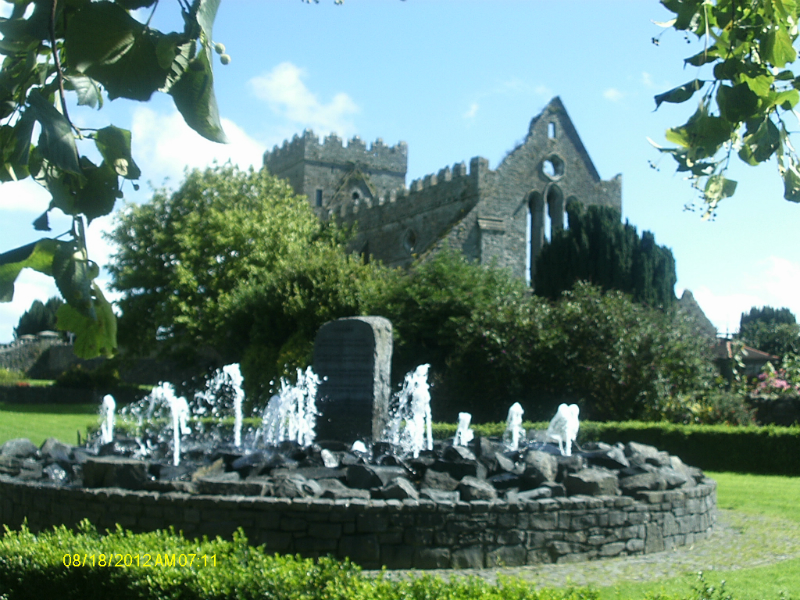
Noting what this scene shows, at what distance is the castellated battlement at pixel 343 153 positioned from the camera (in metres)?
49.8

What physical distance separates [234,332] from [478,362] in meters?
9.30

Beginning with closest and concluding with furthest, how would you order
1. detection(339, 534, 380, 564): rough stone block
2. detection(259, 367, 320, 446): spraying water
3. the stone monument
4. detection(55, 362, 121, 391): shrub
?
detection(339, 534, 380, 564): rough stone block < the stone monument < detection(259, 367, 320, 446): spraying water < detection(55, 362, 121, 391): shrub

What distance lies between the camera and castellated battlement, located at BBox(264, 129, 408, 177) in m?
49.8

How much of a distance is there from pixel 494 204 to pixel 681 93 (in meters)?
28.7

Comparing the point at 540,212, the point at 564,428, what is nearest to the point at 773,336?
the point at 540,212

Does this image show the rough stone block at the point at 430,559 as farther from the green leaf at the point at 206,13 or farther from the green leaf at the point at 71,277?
the green leaf at the point at 206,13

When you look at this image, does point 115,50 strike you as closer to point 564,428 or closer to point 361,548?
point 361,548

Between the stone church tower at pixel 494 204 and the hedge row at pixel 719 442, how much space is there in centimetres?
1527

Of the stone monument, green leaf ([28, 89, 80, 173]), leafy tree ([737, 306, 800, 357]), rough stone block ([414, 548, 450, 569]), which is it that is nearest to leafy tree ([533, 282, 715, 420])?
the stone monument

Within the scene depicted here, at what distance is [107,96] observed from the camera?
2303mm

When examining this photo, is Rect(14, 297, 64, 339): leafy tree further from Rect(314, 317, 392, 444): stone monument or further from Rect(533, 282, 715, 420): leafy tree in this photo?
Rect(314, 317, 392, 444): stone monument

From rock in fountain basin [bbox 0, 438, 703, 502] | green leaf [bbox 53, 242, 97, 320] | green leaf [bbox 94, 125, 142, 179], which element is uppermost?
green leaf [bbox 94, 125, 142, 179]

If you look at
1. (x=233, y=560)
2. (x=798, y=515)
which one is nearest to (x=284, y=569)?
(x=233, y=560)

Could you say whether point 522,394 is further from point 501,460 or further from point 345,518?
point 345,518
